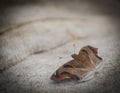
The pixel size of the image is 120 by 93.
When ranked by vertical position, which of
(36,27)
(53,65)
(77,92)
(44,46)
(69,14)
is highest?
(69,14)

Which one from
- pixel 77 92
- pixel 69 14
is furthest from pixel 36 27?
pixel 77 92

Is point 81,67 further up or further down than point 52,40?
further down

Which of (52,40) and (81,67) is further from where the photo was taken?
(52,40)

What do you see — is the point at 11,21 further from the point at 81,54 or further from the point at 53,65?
the point at 81,54
